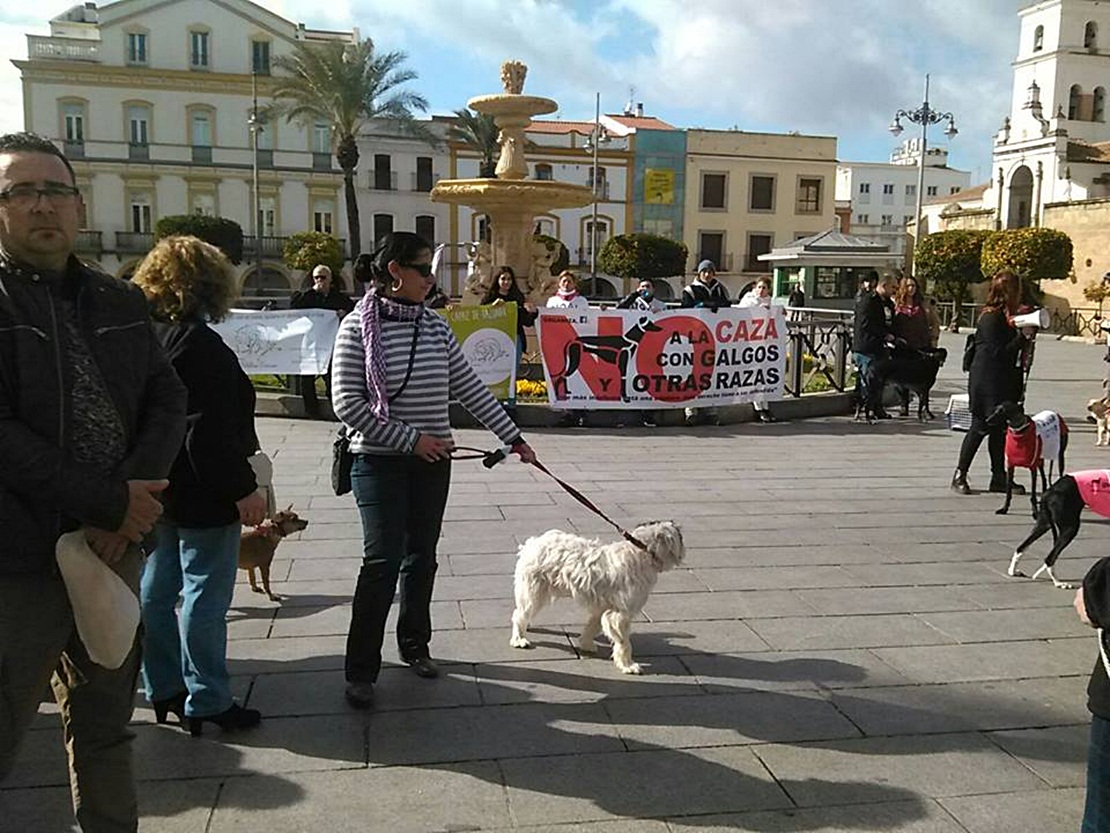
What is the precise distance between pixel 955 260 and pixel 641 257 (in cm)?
1492

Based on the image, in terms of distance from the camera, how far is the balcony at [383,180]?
5288 cm

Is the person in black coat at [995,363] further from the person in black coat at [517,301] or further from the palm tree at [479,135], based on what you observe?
the palm tree at [479,135]

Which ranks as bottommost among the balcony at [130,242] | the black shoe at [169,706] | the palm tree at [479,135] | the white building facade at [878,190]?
the black shoe at [169,706]

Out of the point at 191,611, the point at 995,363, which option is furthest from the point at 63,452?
the point at 995,363

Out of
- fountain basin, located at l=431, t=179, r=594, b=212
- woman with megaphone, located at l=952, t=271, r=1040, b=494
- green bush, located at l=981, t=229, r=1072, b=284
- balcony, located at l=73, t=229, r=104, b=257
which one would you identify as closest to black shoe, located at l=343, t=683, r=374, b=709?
woman with megaphone, located at l=952, t=271, r=1040, b=494

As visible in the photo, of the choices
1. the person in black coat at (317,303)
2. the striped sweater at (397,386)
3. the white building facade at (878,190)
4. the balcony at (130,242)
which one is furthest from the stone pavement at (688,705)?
the white building facade at (878,190)

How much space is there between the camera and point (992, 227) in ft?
186

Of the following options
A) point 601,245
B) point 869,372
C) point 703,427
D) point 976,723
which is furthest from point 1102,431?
point 601,245

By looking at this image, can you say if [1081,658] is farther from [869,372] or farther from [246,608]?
[869,372]

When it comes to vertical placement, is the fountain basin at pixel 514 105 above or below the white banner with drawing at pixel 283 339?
above

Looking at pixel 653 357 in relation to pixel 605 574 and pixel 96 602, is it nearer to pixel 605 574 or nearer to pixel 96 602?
pixel 605 574

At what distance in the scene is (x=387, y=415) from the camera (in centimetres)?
382

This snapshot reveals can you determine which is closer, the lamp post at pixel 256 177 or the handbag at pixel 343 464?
the handbag at pixel 343 464

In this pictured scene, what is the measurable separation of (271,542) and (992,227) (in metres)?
59.4
